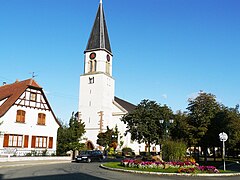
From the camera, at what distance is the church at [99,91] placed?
6192cm

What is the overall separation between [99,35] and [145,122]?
32238 millimetres

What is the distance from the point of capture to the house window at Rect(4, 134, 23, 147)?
3406cm

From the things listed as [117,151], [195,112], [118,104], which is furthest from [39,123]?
[118,104]

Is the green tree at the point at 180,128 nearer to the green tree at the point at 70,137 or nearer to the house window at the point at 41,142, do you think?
the green tree at the point at 70,137

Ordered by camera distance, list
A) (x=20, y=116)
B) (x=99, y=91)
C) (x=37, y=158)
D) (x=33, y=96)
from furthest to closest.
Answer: (x=99, y=91)
(x=33, y=96)
(x=20, y=116)
(x=37, y=158)

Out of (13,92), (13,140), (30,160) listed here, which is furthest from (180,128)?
(13,92)

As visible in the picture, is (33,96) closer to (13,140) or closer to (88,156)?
(13,140)

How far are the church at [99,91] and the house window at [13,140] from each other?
25801mm

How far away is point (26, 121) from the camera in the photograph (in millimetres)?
37000

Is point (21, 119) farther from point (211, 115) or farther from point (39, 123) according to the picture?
point (211, 115)

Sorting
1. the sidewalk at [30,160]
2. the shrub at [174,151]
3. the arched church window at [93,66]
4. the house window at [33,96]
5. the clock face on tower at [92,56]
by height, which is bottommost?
the sidewalk at [30,160]

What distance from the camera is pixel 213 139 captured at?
3450 centimetres

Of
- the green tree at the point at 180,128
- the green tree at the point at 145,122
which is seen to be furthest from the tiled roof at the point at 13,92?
the green tree at the point at 180,128

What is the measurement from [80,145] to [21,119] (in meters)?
8.13
